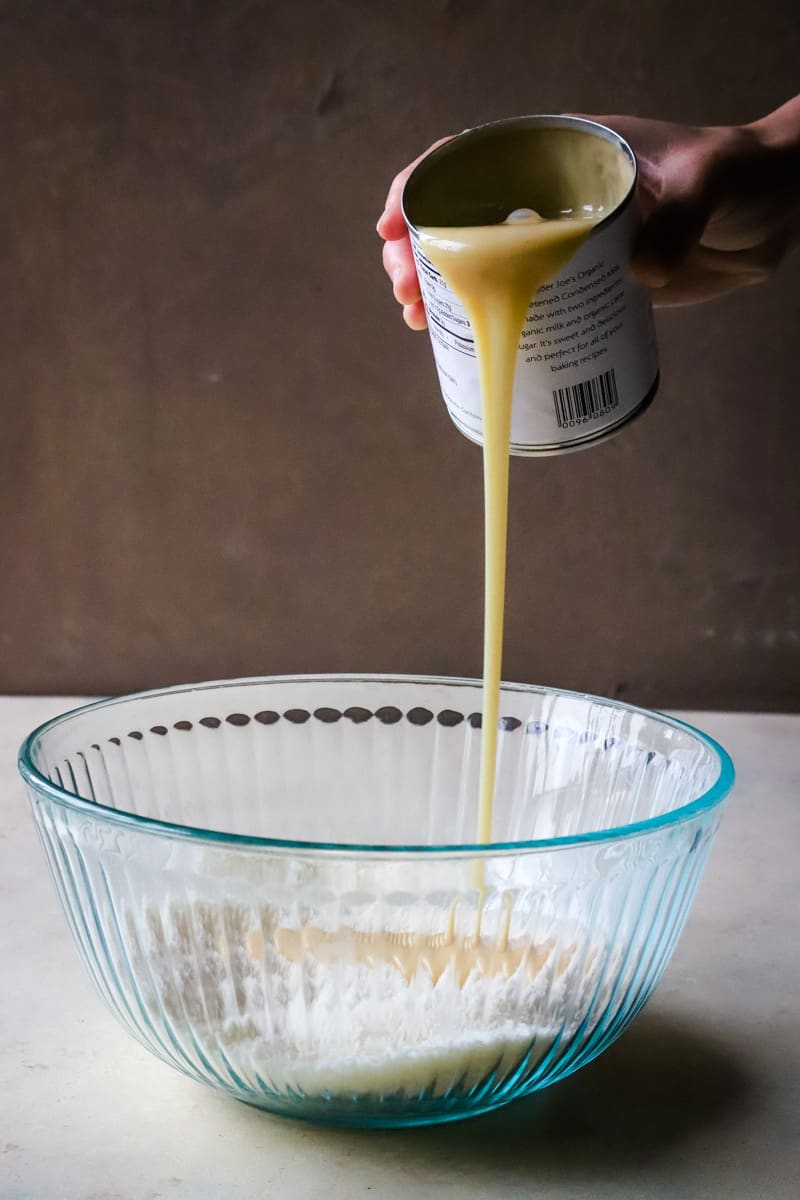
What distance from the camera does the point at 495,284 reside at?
0.63m

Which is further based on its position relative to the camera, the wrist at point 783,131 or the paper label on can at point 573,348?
the wrist at point 783,131

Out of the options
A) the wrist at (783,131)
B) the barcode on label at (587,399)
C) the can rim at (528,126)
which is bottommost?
the barcode on label at (587,399)

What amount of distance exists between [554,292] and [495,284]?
0.10 feet

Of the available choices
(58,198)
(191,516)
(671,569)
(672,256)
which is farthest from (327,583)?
(672,256)

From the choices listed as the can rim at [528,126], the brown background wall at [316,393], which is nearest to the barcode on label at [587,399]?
the can rim at [528,126]

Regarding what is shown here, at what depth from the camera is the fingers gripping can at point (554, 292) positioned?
62cm

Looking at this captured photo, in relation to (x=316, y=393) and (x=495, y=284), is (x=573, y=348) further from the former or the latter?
(x=316, y=393)

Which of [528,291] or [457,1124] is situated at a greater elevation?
[528,291]

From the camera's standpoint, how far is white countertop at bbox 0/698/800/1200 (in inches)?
19.4

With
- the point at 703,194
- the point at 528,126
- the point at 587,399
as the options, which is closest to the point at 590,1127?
the point at 587,399

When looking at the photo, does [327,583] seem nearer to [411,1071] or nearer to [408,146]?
[408,146]

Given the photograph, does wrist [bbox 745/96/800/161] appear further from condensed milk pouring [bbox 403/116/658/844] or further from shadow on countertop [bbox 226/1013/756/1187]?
shadow on countertop [bbox 226/1013/756/1187]

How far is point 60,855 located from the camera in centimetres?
51

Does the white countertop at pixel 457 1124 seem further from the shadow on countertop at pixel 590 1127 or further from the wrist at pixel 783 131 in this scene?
the wrist at pixel 783 131
